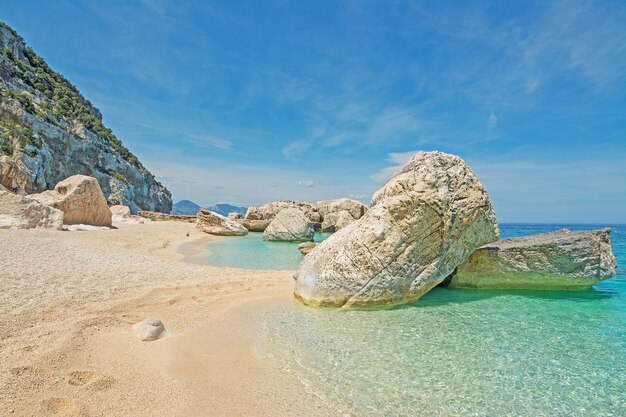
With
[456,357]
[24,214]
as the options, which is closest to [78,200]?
[24,214]

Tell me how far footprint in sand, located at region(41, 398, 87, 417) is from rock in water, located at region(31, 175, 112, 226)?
67.1ft

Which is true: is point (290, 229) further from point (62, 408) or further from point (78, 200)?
point (62, 408)

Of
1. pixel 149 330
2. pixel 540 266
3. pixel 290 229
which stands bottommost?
pixel 149 330

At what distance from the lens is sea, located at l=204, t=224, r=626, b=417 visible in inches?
167

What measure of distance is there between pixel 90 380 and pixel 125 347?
3.58 feet

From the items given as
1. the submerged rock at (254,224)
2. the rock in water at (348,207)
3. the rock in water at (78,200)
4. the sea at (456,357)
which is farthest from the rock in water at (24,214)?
the rock in water at (348,207)

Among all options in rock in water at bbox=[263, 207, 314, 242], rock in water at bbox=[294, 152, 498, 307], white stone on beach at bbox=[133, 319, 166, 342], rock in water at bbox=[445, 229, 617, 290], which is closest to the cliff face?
rock in water at bbox=[263, 207, 314, 242]

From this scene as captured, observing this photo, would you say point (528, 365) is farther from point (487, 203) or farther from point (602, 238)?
point (602, 238)

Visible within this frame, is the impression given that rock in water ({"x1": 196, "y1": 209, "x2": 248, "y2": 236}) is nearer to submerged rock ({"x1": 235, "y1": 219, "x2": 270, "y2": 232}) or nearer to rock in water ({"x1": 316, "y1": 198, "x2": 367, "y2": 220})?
submerged rock ({"x1": 235, "y1": 219, "x2": 270, "y2": 232})

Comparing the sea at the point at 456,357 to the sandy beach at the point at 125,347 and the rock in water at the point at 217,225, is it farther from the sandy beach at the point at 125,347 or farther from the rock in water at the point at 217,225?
the rock in water at the point at 217,225

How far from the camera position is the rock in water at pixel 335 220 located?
37.8m

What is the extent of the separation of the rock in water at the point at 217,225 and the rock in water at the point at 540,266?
2370cm

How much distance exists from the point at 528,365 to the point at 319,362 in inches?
132

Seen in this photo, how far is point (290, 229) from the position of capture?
28.2 metres
